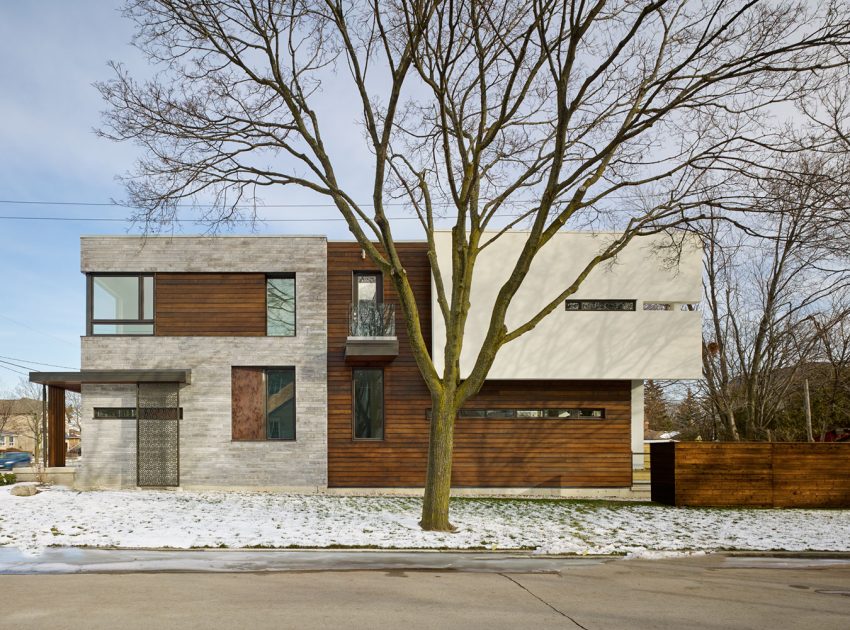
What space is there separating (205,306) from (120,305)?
2187 mm

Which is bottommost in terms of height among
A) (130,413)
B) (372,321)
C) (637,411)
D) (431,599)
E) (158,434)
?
(431,599)

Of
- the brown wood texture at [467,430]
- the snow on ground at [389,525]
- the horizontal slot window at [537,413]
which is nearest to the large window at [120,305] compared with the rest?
the snow on ground at [389,525]

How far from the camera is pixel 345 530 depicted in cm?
1123

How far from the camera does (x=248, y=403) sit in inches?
740

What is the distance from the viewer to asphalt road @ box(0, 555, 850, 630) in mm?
6305

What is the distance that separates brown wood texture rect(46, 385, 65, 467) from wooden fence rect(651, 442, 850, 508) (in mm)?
15407

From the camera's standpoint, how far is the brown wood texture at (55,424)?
1959 cm

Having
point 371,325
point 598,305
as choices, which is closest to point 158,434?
point 371,325

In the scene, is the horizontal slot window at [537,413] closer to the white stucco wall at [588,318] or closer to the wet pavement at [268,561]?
the white stucco wall at [588,318]

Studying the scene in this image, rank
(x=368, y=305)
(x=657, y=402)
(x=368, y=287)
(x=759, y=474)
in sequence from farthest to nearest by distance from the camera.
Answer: (x=657, y=402), (x=368, y=287), (x=368, y=305), (x=759, y=474)

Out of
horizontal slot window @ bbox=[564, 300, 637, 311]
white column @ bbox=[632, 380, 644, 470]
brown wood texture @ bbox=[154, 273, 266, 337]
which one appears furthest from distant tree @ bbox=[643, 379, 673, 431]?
brown wood texture @ bbox=[154, 273, 266, 337]

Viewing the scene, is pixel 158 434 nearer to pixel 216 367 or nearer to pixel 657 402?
pixel 216 367

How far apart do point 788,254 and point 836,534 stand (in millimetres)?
13365

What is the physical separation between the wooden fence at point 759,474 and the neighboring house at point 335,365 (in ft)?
9.53
